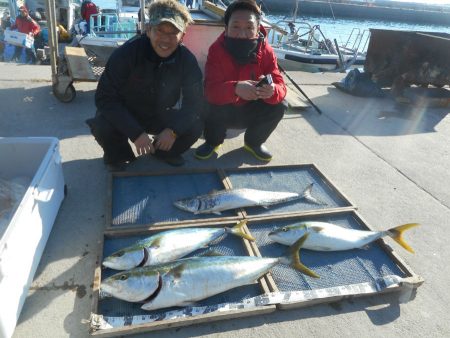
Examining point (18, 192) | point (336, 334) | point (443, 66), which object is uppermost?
point (443, 66)

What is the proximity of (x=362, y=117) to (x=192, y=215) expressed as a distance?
393 centimetres

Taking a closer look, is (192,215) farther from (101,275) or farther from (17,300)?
(17,300)

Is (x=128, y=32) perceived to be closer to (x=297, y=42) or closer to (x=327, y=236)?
(x=327, y=236)

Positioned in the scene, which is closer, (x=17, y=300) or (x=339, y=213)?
(x=17, y=300)

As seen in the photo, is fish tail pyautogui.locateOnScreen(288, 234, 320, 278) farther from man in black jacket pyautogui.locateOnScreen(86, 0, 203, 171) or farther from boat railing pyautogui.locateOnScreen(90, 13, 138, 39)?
boat railing pyautogui.locateOnScreen(90, 13, 138, 39)

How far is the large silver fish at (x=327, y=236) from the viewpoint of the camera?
8.20 ft

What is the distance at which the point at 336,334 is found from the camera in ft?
6.64

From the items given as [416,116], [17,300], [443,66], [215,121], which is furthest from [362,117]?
[17,300]

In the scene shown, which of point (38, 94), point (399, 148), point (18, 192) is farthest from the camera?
point (38, 94)

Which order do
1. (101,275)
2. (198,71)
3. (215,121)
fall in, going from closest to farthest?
(101,275) → (198,71) → (215,121)

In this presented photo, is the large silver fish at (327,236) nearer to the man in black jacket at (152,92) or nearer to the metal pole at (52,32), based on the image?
the man in black jacket at (152,92)

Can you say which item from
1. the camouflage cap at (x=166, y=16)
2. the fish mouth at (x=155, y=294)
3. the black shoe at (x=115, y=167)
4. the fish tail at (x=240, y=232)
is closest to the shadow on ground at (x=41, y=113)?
the black shoe at (x=115, y=167)

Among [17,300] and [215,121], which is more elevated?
[215,121]

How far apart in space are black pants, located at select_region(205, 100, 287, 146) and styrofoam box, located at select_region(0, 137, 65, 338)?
5.42ft
